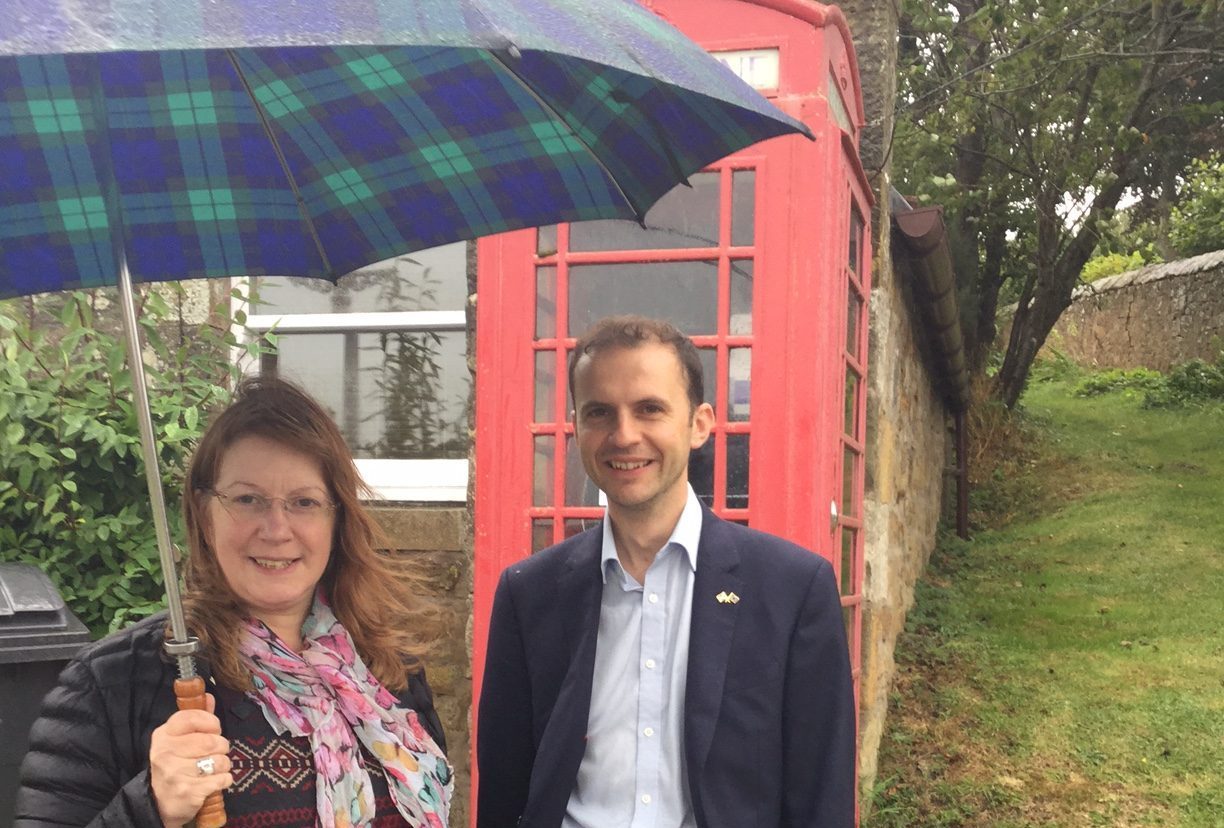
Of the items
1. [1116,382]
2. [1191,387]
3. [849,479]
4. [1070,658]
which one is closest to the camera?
[849,479]

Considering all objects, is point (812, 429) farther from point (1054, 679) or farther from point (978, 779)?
point (1054, 679)

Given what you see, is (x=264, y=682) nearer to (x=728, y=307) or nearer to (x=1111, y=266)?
(x=728, y=307)

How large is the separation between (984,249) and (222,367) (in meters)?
9.94

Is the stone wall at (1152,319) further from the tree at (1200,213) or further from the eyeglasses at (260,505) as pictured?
the eyeglasses at (260,505)

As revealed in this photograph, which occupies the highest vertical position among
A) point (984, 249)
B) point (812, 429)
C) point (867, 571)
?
point (984, 249)

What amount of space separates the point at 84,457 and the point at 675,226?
2.09 m

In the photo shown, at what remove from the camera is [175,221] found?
2.10m

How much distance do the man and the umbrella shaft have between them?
2.35ft

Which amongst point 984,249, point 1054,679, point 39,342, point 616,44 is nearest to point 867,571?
point 1054,679

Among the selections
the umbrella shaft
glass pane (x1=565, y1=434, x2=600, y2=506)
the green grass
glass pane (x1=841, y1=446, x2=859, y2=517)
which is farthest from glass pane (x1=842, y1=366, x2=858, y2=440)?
the umbrella shaft

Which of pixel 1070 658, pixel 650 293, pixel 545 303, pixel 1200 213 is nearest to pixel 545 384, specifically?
pixel 545 303

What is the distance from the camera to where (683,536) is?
84.9 inches

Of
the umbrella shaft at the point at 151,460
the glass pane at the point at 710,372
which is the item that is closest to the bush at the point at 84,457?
the glass pane at the point at 710,372

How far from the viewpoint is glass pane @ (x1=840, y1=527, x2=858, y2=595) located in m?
4.35
